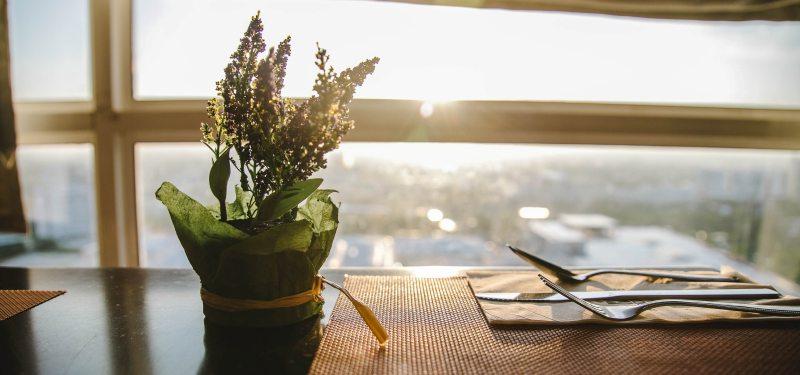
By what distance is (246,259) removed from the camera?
2.10 feet

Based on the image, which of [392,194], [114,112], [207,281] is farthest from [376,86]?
[207,281]

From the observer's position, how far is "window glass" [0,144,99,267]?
1.88 m

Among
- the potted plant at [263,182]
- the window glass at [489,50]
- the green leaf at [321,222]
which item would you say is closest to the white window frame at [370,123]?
the window glass at [489,50]

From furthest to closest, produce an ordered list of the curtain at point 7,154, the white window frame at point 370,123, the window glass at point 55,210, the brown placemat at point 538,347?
the window glass at point 55,210 → the white window frame at point 370,123 → the curtain at point 7,154 → the brown placemat at point 538,347

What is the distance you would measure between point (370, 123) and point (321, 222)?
3.39 ft

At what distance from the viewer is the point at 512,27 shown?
1.84 m

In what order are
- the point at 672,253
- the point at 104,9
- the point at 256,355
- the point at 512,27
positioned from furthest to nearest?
1. the point at 672,253
2. the point at 512,27
3. the point at 104,9
4. the point at 256,355

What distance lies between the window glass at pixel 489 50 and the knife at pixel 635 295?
1.10 m

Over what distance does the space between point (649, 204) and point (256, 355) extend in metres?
1.83

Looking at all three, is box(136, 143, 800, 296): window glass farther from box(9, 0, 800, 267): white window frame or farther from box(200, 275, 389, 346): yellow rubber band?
box(200, 275, 389, 346): yellow rubber band

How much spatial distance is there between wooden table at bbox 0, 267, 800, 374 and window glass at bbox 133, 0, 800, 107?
108cm

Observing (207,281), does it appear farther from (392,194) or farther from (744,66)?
(744,66)

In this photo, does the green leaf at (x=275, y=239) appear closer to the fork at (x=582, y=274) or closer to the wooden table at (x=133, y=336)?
the wooden table at (x=133, y=336)

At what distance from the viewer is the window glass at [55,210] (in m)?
1.88
